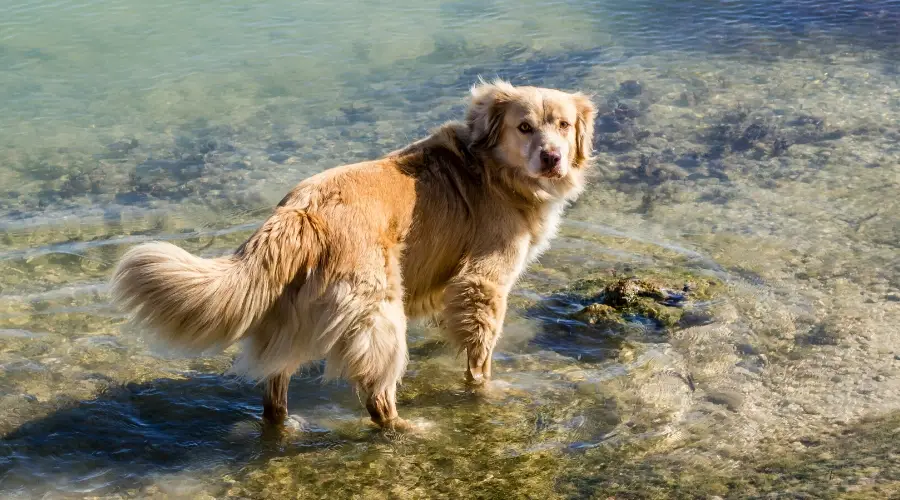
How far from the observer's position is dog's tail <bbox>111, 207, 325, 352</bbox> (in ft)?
13.2

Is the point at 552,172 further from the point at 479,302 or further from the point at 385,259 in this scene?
the point at 385,259

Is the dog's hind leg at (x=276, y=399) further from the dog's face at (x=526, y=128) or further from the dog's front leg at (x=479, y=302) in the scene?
the dog's face at (x=526, y=128)

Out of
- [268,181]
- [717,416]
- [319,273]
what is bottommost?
[717,416]

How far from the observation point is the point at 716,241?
7418mm

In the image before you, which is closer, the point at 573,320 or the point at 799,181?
the point at 573,320

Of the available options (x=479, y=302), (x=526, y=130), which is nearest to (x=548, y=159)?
(x=526, y=130)

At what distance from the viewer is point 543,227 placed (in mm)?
5625

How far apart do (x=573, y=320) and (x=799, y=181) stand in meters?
3.57

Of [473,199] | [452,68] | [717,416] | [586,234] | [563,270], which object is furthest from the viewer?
[452,68]

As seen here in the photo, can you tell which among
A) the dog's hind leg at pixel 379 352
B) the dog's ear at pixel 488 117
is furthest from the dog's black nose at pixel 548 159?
the dog's hind leg at pixel 379 352

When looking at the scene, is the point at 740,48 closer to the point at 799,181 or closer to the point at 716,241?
the point at 799,181

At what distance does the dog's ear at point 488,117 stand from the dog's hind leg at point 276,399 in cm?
184

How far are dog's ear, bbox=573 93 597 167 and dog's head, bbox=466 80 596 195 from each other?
0.08 meters

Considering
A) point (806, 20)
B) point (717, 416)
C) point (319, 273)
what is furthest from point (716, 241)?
point (806, 20)
